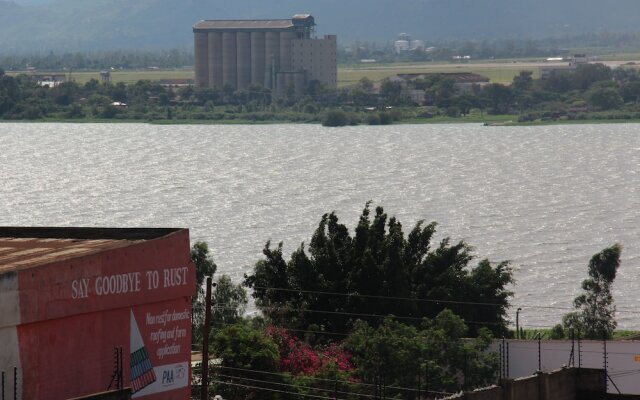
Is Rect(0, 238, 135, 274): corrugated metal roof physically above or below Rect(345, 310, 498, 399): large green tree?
above

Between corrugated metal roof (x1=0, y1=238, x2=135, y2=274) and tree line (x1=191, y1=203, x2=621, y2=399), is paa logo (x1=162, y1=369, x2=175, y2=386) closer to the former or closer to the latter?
corrugated metal roof (x1=0, y1=238, x2=135, y2=274)

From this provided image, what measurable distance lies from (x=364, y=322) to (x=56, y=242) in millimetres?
17374

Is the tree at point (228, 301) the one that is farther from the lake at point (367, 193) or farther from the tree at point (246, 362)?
the tree at point (246, 362)

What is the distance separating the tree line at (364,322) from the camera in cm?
3928

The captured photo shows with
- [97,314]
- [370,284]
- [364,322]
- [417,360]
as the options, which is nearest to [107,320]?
[97,314]

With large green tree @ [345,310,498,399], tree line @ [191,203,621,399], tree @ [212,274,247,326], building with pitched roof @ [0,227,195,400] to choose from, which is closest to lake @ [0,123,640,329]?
tree line @ [191,203,621,399]

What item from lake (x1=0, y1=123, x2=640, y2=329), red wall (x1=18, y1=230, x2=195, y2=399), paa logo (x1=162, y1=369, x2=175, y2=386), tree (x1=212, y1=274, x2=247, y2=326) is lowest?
lake (x1=0, y1=123, x2=640, y2=329)

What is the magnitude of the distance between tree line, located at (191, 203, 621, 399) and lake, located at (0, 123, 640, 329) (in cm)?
1066

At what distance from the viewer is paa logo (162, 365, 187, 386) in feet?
92.2

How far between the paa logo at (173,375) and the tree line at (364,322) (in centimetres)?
680

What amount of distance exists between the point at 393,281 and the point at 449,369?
7163 millimetres

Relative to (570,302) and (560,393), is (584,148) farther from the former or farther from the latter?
(560,393)

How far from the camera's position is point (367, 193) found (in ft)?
414

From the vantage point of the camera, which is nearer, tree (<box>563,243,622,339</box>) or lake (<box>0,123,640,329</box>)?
tree (<box>563,243,622,339</box>)
